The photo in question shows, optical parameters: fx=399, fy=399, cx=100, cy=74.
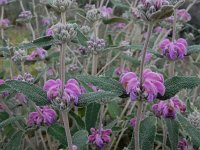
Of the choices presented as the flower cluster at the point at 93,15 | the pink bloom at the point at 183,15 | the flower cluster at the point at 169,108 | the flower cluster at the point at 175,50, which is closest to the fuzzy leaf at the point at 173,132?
the flower cluster at the point at 169,108

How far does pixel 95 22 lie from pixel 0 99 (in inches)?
19.0

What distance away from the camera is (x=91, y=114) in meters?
1.30

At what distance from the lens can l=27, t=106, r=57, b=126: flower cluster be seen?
125cm

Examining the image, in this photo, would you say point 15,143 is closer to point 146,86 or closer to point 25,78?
point 25,78

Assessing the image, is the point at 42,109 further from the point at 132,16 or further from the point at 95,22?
the point at 132,16

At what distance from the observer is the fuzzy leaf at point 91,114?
1297 millimetres

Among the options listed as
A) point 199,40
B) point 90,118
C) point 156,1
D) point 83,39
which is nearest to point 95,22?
point 83,39

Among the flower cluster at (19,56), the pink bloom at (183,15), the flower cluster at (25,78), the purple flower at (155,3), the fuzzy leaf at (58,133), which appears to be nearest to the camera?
the purple flower at (155,3)

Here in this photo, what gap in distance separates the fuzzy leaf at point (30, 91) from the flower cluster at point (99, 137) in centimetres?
40

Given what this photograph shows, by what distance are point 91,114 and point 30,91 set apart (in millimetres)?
404

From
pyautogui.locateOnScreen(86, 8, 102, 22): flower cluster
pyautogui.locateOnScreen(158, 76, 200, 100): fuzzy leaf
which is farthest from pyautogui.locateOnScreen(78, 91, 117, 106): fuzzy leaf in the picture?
pyautogui.locateOnScreen(86, 8, 102, 22): flower cluster

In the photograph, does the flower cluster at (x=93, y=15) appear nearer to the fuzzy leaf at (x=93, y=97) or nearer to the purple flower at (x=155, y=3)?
the fuzzy leaf at (x=93, y=97)

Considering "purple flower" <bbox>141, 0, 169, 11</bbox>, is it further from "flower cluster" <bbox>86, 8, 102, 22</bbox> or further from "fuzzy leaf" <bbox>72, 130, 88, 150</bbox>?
"flower cluster" <bbox>86, 8, 102, 22</bbox>

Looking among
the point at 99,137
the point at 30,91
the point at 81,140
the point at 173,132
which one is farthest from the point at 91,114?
the point at 30,91
